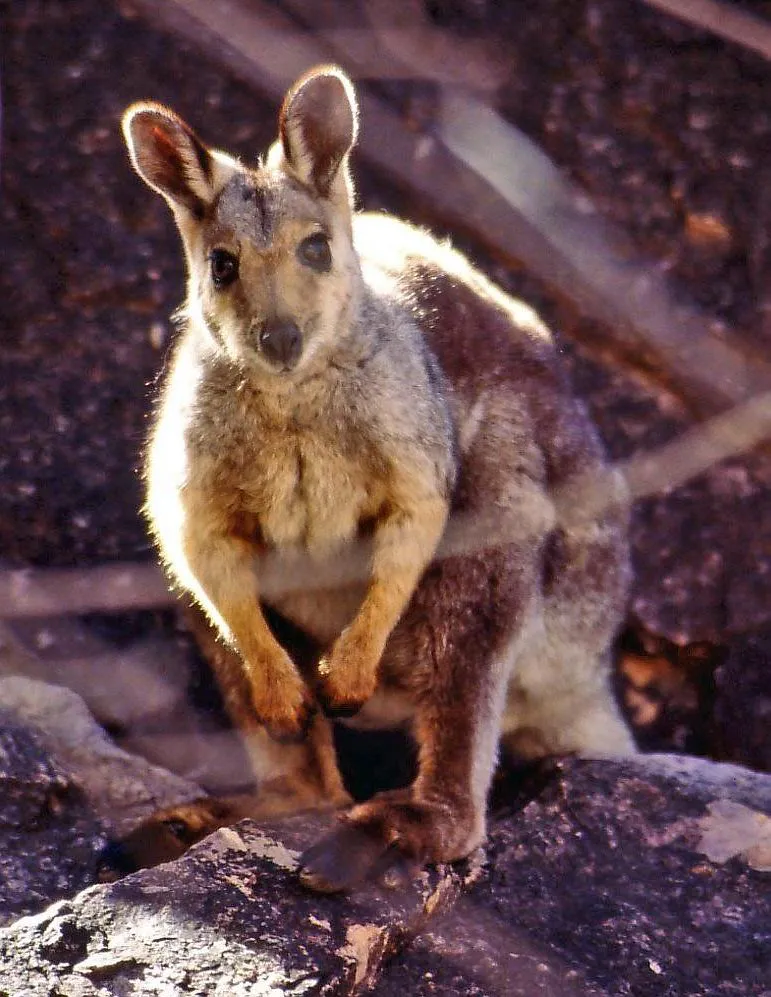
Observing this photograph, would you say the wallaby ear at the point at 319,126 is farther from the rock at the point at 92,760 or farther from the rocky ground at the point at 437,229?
the rock at the point at 92,760

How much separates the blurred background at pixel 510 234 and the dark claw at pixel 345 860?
1.58 metres

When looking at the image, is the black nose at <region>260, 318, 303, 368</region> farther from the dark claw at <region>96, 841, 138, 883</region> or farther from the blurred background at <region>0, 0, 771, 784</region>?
the blurred background at <region>0, 0, 771, 784</region>

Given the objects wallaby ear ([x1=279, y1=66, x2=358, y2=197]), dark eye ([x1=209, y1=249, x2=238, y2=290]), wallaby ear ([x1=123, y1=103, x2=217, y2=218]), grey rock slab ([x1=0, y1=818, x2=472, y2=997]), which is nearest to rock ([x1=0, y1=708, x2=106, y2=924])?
grey rock slab ([x1=0, y1=818, x2=472, y2=997])

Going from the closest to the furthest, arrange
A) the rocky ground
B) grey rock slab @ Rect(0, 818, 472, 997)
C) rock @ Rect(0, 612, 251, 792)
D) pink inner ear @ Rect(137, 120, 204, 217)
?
grey rock slab @ Rect(0, 818, 472, 997)
pink inner ear @ Rect(137, 120, 204, 217)
rock @ Rect(0, 612, 251, 792)
the rocky ground

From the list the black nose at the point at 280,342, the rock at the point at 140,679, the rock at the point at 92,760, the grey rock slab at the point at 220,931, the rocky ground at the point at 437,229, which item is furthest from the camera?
the rocky ground at the point at 437,229

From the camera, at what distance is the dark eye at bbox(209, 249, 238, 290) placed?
3.05 metres

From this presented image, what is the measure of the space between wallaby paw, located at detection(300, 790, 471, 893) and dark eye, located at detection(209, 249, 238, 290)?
4.05ft

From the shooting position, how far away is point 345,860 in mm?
2965

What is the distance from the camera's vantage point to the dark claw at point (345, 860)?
2.91 metres

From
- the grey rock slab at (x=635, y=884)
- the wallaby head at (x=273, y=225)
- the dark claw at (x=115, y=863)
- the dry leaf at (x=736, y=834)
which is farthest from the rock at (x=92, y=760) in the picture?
the dry leaf at (x=736, y=834)

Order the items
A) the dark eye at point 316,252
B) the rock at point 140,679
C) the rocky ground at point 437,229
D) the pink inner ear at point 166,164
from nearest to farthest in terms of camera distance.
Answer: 1. the dark eye at point 316,252
2. the pink inner ear at point 166,164
3. the rock at point 140,679
4. the rocky ground at point 437,229

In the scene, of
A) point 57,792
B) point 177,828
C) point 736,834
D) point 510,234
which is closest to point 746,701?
point 736,834

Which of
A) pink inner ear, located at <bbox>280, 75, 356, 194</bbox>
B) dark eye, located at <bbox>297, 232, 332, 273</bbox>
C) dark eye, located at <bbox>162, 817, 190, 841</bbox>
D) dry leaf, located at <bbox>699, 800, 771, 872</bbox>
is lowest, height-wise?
dark eye, located at <bbox>162, 817, 190, 841</bbox>

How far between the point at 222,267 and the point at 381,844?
1.33 meters
